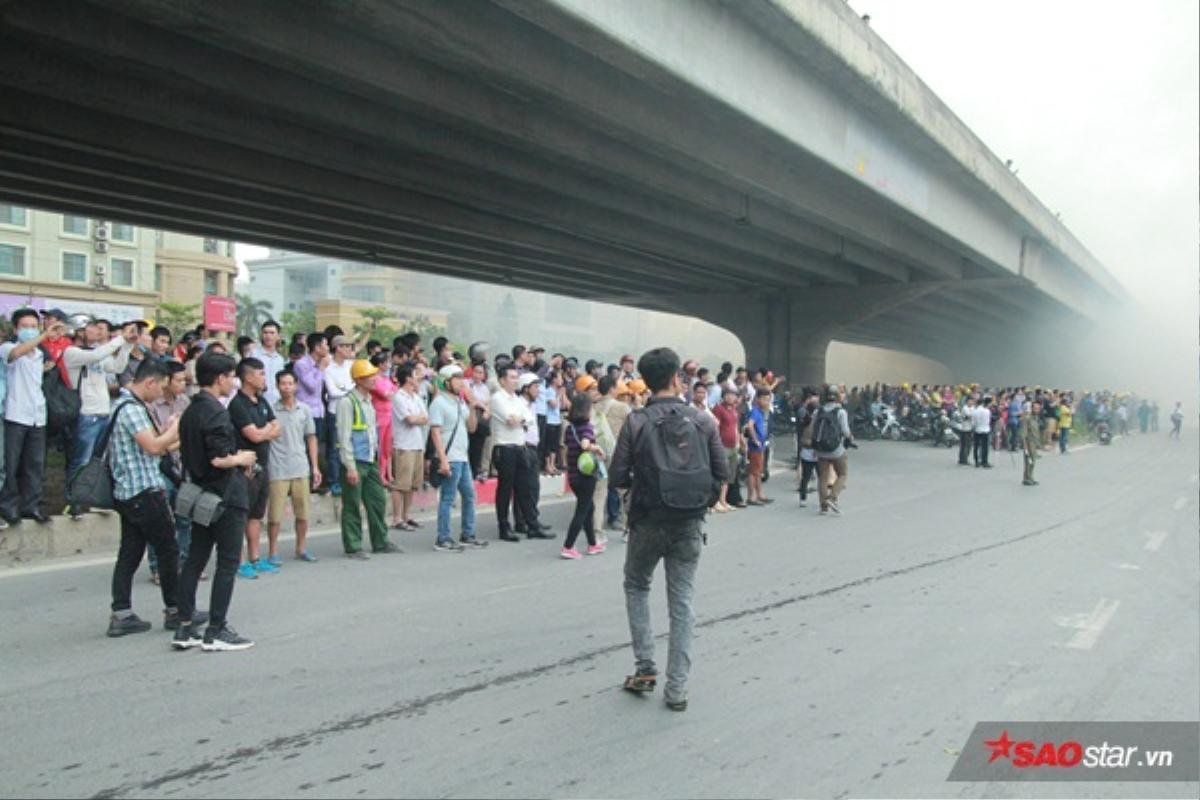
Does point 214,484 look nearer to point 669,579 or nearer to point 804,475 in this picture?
point 669,579

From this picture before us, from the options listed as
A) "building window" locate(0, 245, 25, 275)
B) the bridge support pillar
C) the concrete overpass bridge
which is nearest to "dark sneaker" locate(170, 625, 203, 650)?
the concrete overpass bridge

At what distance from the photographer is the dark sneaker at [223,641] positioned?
5.61m

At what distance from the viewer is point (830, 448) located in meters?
12.9

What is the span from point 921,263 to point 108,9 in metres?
20.5

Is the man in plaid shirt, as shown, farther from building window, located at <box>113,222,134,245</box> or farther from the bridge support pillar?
building window, located at <box>113,222,134,245</box>

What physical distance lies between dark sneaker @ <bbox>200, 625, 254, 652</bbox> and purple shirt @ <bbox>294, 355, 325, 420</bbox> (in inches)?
183

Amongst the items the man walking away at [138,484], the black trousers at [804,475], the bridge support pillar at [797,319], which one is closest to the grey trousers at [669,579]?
the man walking away at [138,484]

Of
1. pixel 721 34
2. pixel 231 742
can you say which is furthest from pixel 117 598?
pixel 721 34

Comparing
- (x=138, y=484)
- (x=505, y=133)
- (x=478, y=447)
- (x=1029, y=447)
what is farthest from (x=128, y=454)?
(x=1029, y=447)

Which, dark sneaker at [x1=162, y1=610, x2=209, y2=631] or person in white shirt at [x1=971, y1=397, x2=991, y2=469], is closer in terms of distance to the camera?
dark sneaker at [x1=162, y1=610, x2=209, y2=631]

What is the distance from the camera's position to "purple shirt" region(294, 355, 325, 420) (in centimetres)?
1016

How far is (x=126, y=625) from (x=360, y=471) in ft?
10.1

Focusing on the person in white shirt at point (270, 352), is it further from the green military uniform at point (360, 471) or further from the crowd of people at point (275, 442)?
the green military uniform at point (360, 471)

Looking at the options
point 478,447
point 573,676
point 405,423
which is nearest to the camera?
point 573,676
